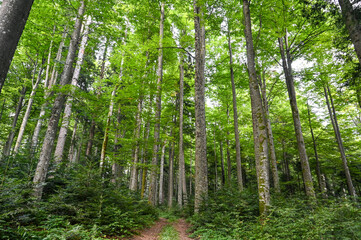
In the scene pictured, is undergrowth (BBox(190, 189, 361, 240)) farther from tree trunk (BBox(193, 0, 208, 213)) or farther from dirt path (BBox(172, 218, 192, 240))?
tree trunk (BBox(193, 0, 208, 213))

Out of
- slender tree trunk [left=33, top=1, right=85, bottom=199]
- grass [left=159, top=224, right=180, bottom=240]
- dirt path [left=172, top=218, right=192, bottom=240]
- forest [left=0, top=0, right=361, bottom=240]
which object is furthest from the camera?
dirt path [left=172, top=218, right=192, bottom=240]

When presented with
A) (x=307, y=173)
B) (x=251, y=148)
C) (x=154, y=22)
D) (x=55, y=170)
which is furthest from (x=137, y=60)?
(x=251, y=148)

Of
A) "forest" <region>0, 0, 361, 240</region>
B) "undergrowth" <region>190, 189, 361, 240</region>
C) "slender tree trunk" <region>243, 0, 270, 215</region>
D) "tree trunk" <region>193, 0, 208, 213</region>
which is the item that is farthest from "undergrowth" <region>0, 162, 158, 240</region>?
"slender tree trunk" <region>243, 0, 270, 215</region>

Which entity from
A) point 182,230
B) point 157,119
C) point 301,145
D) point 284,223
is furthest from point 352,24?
point 182,230

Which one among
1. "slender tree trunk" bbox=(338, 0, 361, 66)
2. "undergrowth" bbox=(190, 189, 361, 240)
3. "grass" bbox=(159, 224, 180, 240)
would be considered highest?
"slender tree trunk" bbox=(338, 0, 361, 66)

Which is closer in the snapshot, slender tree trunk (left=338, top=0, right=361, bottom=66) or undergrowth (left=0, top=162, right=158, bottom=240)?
undergrowth (left=0, top=162, right=158, bottom=240)

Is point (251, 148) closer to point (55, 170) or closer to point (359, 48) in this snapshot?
point (359, 48)

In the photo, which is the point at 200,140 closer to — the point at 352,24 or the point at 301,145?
the point at 301,145

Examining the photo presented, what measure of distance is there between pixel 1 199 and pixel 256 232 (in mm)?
5881

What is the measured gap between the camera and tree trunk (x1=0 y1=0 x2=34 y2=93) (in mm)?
2074

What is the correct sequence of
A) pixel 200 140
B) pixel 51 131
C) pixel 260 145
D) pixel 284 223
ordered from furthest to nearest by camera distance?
pixel 200 140 < pixel 260 145 < pixel 51 131 < pixel 284 223

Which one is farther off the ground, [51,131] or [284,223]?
[51,131]

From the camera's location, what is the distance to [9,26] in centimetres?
214

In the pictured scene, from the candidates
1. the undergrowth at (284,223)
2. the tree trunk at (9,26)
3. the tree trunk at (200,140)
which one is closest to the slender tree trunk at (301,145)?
the undergrowth at (284,223)
